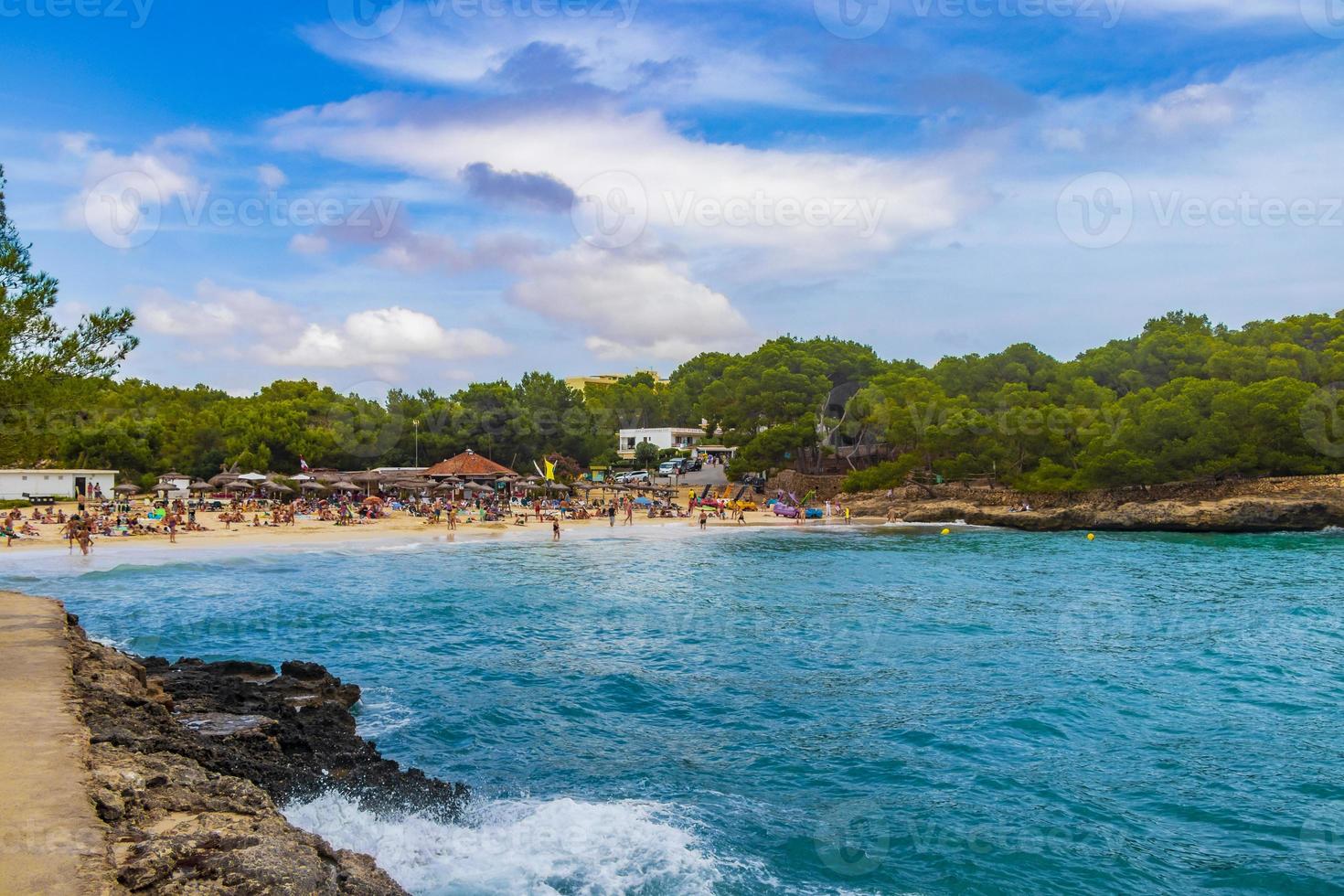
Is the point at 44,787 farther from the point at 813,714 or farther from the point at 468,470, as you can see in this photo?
the point at 468,470

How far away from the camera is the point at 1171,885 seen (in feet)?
27.8

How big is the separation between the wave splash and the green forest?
39.6m

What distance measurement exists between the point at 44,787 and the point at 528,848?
428 centimetres

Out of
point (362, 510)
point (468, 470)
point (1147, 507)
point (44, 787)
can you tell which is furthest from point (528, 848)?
point (1147, 507)

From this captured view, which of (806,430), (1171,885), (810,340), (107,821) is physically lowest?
(1171,885)

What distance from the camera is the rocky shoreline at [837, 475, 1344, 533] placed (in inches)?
1763

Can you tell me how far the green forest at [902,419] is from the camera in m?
47.2

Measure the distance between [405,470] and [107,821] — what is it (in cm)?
5171

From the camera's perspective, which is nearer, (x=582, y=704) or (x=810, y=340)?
(x=582, y=704)

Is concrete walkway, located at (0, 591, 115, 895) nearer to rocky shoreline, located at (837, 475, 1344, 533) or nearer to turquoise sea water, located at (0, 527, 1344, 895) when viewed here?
turquoise sea water, located at (0, 527, 1344, 895)

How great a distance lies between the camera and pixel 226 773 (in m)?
9.08

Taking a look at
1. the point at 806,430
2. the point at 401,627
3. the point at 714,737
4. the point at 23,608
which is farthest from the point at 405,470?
the point at 714,737

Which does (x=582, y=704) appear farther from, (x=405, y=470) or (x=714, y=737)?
(x=405, y=470)

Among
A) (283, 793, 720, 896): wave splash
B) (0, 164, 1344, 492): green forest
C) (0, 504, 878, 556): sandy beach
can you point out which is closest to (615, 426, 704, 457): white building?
(0, 164, 1344, 492): green forest
